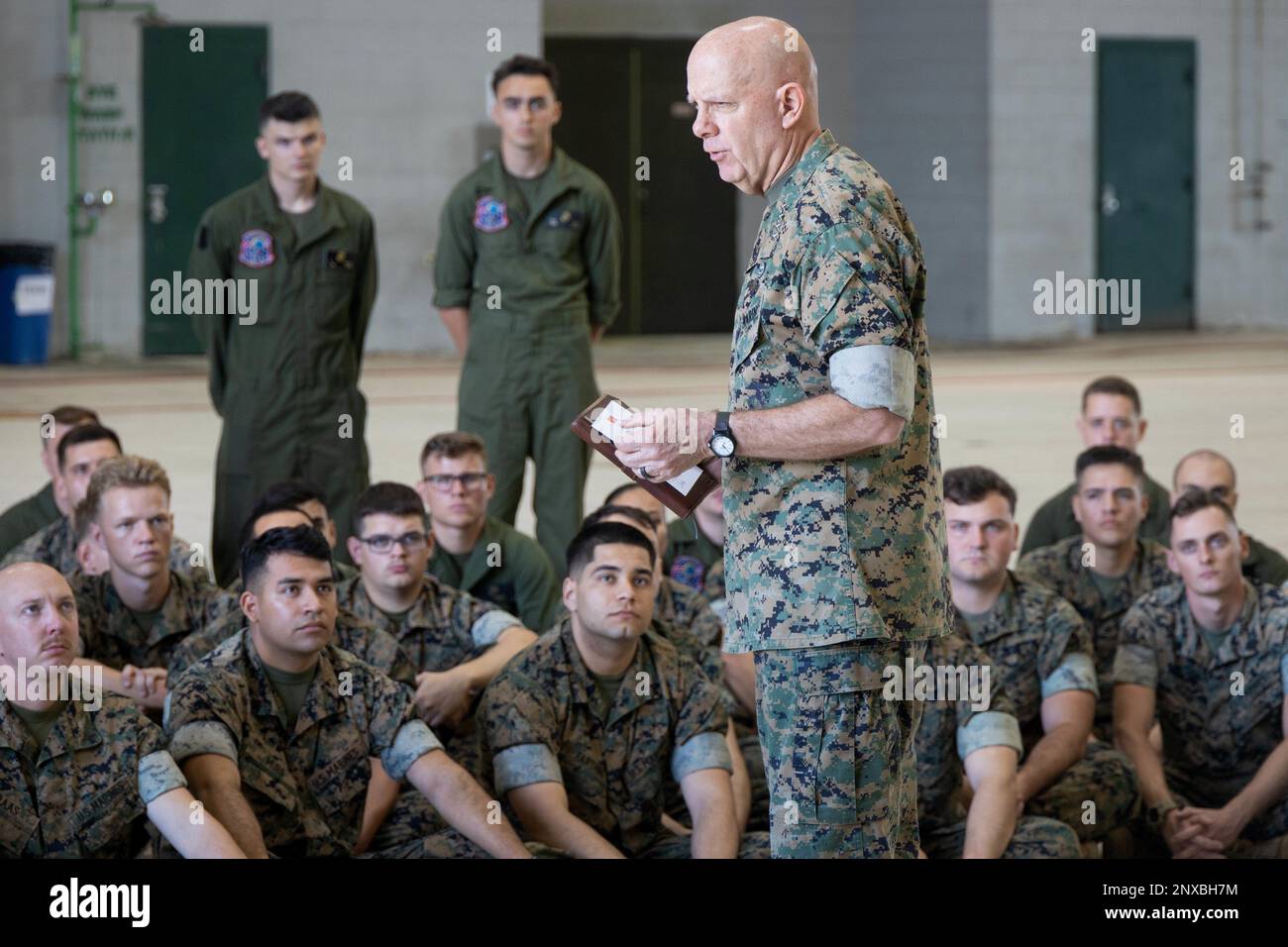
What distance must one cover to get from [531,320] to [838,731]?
3969 mm

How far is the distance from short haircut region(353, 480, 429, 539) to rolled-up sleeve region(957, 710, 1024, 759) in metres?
1.54

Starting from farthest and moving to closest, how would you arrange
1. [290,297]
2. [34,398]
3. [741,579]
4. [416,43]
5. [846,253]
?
[416,43]
[34,398]
[290,297]
[741,579]
[846,253]

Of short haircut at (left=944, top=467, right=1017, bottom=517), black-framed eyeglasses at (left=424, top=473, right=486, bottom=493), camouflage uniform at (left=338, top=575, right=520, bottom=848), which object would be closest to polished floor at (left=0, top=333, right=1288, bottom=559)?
black-framed eyeglasses at (left=424, top=473, right=486, bottom=493)

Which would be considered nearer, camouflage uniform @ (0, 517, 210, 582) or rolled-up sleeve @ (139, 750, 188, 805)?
rolled-up sleeve @ (139, 750, 188, 805)

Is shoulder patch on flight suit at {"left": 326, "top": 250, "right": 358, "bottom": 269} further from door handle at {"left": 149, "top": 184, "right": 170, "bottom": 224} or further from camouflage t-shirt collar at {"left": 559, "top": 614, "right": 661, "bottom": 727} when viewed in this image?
door handle at {"left": 149, "top": 184, "right": 170, "bottom": 224}

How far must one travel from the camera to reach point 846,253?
2.63m

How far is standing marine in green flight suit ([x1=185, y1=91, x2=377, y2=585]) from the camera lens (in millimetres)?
6215

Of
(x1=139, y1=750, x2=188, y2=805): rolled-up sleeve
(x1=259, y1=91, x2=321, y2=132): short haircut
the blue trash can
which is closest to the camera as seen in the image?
(x1=139, y1=750, x2=188, y2=805): rolled-up sleeve

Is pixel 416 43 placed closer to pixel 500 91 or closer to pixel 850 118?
pixel 850 118

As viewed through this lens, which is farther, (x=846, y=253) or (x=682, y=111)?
(x=682, y=111)

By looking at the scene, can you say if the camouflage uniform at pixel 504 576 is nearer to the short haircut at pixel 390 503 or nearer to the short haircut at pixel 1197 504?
the short haircut at pixel 390 503

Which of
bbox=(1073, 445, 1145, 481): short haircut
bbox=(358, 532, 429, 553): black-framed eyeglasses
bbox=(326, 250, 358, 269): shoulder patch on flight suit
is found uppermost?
bbox=(326, 250, 358, 269): shoulder patch on flight suit

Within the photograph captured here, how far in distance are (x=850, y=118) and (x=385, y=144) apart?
15.2ft

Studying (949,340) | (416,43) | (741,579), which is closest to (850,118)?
(949,340)
